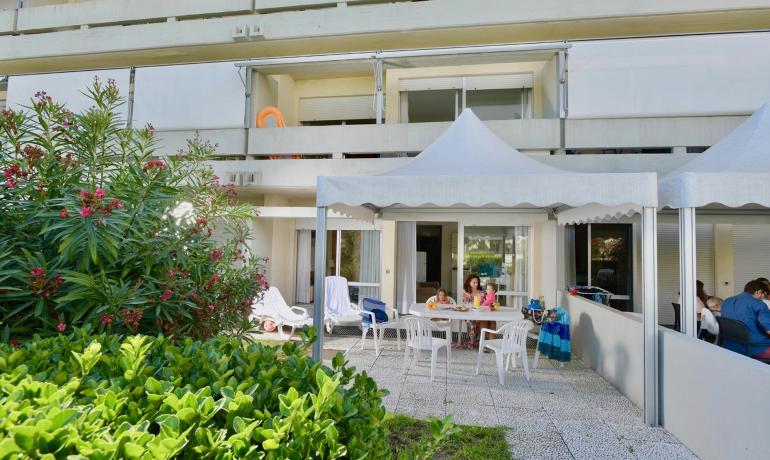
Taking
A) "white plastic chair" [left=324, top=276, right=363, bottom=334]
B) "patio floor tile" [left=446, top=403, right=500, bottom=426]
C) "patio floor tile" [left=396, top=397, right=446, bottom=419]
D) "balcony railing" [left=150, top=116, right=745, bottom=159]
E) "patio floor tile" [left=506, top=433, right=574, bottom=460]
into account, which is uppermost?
"balcony railing" [left=150, top=116, right=745, bottom=159]

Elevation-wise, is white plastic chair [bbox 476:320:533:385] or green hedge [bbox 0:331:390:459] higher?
green hedge [bbox 0:331:390:459]

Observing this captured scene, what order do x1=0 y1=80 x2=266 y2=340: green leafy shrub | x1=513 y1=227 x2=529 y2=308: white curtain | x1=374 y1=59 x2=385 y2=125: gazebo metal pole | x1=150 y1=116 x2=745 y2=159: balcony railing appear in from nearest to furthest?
x1=0 y1=80 x2=266 y2=340: green leafy shrub, x1=150 y1=116 x2=745 y2=159: balcony railing, x1=513 y1=227 x2=529 y2=308: white curtain, x1=374 y1=59 x2=385 y2=125: gazebo metal pole

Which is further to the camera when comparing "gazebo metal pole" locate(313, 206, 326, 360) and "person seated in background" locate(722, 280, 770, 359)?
"gazebo metal pole" locate(313, 206, 326, 360)

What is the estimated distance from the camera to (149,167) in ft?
10.5

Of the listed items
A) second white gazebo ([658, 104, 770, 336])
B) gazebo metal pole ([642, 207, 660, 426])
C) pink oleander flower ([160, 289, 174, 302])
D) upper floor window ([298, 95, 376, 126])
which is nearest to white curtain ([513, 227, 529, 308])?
second white gazebo ([658, 104, 770, 336])

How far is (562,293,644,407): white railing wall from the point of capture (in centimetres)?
493

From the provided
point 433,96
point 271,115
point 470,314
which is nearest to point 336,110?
point 271,115

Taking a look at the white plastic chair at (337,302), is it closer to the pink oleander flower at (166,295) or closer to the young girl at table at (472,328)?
the young girl at table at (472,328)

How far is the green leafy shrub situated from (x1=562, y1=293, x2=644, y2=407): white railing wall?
14.5 ft

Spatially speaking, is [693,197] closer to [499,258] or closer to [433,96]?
[499,258]

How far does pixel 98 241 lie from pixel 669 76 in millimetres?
9480

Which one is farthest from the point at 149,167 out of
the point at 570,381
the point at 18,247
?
the point at 570,381

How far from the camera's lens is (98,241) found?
2582 millimetres

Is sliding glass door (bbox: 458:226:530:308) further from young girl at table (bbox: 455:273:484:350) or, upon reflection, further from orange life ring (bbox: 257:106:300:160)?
orange life ring (bbox: 257:106:300:160)
